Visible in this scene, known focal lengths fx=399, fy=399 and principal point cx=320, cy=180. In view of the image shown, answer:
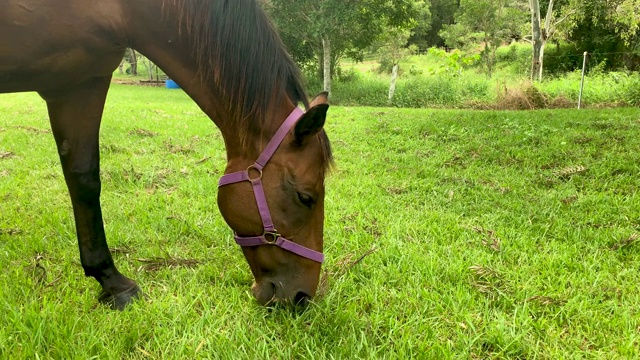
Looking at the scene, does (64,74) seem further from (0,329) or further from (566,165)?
(566,165)

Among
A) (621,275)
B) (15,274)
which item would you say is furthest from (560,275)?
(15,274)

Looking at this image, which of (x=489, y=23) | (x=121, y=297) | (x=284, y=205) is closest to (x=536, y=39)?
(x=489, y=23)

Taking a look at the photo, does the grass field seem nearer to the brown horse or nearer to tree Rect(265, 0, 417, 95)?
the brown horse

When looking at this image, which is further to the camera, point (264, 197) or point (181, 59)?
point (181, 59)

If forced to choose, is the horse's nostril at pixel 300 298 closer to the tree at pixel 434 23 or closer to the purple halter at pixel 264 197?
the purple halter at pixel 264 197

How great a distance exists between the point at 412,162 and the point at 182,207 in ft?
8.79

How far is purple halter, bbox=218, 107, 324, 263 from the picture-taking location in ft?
5.22

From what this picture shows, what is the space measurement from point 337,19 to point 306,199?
13.7m

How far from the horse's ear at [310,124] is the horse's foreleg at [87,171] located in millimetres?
1047

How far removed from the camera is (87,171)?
76.7 inches

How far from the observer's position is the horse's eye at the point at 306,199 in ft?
5.29

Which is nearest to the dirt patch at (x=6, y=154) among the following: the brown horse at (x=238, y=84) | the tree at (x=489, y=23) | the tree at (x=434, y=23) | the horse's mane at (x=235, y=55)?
the brown horse at (x=238, y=84)

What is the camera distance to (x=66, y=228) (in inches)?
104

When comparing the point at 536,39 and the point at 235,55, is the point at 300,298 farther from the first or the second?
the point at 536,39
